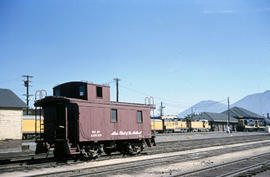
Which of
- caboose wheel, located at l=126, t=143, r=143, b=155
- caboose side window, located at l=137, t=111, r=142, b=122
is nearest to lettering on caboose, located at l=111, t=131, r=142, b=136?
caboose wheel, located at l=126, t=143, r=143, b=155

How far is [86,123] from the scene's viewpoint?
15141 millimetres

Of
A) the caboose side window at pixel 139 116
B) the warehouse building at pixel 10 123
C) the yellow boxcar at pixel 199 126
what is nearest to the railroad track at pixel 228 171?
the caboose side window at pixel 139 116

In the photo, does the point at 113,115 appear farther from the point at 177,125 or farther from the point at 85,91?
the point at 177,125

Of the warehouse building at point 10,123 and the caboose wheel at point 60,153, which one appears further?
the warehouse building at point 10,123

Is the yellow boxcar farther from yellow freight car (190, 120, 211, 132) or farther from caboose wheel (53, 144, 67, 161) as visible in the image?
caboose wheel (53, 144, 67, 161)

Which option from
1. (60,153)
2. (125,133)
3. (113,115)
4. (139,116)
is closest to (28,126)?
(60,153)

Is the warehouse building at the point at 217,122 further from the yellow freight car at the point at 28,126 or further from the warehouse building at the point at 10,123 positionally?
the warehouse building at the point at 10,123

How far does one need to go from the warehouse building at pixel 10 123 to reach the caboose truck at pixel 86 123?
10718 millimetres

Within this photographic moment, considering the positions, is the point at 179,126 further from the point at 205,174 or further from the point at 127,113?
the point at 205,174

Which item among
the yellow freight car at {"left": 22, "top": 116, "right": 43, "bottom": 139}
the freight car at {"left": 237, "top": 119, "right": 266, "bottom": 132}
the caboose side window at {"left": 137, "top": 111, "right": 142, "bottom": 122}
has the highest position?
the caboose side window at {"left": 137, "top": 111, "right": 142, "bottom": 122}

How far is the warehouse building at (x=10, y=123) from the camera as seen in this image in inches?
977

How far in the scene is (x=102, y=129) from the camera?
16062 millimetres

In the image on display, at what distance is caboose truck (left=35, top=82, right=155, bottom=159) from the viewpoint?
48.9 ft

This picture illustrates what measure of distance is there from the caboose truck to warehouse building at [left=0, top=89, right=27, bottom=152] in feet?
35.2
